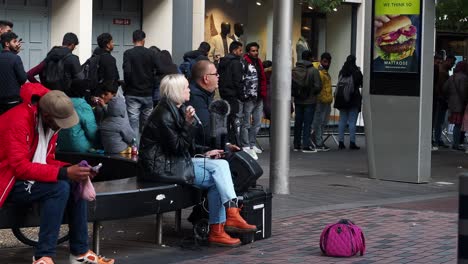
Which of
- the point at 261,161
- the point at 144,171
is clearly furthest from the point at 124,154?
the point at 261,161

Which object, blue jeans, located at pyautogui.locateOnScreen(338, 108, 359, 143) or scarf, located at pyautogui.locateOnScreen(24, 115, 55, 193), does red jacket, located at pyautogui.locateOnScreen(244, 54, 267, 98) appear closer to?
blue jeans, located at pyautogui.locateOnScreen(338, 108, 359, 143)

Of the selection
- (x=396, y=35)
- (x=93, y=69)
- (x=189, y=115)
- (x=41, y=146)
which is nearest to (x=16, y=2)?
(x=93, y=69)

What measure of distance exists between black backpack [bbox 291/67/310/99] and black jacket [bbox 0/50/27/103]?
697 cm

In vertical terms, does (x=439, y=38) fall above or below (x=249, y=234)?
above

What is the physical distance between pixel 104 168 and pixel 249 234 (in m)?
1.94

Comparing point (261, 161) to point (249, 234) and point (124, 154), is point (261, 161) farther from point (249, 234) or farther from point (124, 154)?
point (249, 234)

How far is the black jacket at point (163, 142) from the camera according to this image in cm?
899

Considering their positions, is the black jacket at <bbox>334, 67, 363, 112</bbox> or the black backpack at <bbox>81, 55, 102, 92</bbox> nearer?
the black backpack at <bbox>81, 55, 102, 92</bbox>

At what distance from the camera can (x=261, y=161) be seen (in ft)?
56.0

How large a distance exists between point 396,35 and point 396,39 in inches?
2.2

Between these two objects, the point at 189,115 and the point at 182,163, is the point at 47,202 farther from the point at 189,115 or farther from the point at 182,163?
the point at 189,115

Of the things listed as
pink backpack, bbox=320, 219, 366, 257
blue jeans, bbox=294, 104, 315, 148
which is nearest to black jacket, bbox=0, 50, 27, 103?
pink backpack, bbox=320, 219, 366, 257

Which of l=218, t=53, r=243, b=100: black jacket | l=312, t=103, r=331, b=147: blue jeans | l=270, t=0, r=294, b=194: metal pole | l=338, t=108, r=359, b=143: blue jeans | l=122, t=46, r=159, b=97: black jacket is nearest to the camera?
l=270, t=0, r=294, b=194: metal pole

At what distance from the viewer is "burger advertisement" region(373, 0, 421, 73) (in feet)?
47.2
